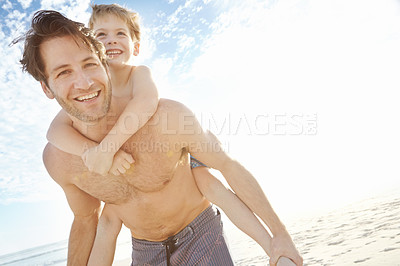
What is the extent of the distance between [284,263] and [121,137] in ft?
4.39

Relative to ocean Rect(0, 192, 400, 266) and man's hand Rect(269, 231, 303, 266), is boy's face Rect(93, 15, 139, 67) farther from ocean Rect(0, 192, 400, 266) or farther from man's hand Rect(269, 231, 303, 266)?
man's hand Rect(269, 231, 303, 266)

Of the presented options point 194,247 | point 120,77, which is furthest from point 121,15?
point 194,247

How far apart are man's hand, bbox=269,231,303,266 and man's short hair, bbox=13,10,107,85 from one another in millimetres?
1920

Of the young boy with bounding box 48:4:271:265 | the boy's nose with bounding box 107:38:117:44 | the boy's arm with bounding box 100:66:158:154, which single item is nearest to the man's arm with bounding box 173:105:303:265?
the young boy with bounding box 48:4:271:265

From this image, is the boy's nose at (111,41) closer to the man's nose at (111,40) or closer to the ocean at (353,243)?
the man's nose at (111,40)

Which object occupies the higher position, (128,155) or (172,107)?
(172,107)

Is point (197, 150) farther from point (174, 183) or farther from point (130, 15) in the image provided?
point (130, 15)

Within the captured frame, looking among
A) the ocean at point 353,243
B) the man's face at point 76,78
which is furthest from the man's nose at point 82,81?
the ocean at point 353,243

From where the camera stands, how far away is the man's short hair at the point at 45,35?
205 cm

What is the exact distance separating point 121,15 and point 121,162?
2473 millimetres

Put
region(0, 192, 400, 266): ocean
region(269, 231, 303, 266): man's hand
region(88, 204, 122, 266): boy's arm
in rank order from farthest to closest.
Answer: region(0, 192, 400, 266): ocean → region(88, 204, 122, 266): boy's arm → region(269, 231, 303, 266): man's hand

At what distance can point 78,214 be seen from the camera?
Result: 2.41 m

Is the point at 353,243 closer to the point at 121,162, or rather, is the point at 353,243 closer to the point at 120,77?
the point at 121,162

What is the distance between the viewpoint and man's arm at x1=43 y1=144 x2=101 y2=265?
2.24 metres
